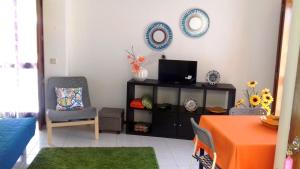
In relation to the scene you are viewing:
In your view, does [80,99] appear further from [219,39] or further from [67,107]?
[219,39]

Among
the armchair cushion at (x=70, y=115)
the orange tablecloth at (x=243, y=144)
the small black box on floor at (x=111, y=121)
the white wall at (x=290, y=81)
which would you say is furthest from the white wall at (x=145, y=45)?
the white wall at (x=290, y=81)

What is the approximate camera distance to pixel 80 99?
13.4 feet

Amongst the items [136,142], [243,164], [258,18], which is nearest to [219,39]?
[258,18]

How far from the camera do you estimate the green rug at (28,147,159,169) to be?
3.10 meters

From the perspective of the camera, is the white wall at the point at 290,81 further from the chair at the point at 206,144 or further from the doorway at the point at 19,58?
the doorway at the point at 19,58

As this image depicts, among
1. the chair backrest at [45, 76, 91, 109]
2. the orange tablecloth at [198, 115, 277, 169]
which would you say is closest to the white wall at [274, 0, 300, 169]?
the orange tablecloth at [198, 115, 277, 169]

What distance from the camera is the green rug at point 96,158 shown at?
10.2 ft

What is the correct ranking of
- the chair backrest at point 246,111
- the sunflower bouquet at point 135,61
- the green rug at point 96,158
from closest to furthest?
1. the chair backrest at point 246,111
2. the green rug at point 96,158
3. the sunflower bouquet at point 135,61

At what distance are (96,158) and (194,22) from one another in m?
2.32

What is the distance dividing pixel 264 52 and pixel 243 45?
32cm

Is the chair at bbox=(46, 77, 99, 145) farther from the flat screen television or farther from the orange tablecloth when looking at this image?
the orange tablecloth

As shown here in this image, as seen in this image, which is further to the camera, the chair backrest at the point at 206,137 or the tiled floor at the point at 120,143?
the tiled floor at the point at 120,143

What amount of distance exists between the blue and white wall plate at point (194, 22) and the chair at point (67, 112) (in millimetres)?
1681

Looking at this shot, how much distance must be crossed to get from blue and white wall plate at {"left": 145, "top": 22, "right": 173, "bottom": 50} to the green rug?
1541 mm
